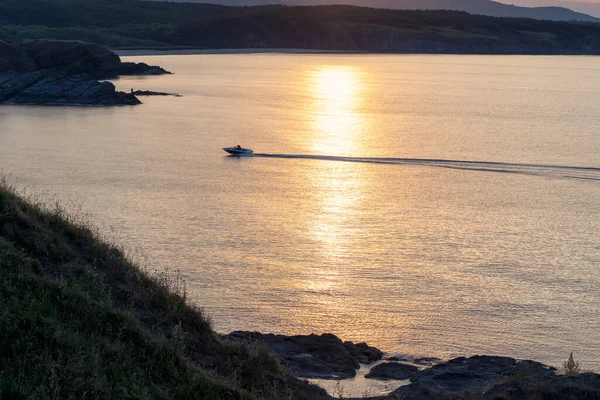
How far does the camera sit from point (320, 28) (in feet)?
545

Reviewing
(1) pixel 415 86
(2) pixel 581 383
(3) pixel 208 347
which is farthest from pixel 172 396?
(1) pixel 415 86

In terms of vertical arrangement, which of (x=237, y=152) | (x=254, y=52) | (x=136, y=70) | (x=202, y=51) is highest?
(x=254, y=52)

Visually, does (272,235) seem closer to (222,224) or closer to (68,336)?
(222,224)

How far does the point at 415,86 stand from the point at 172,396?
279 feet

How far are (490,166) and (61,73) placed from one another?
4462cm

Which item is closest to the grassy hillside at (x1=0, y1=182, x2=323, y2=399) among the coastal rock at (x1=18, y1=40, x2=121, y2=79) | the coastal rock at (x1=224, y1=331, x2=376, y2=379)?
the coastal rock at (x1=224, y1=331, x2=376, y2=379)

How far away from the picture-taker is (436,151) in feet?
140

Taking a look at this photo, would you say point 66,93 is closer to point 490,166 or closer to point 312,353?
point 490,166

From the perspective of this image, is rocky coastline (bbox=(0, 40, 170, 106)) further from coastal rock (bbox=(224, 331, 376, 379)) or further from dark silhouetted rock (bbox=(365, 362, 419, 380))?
dark silhouetted rock (bbox=(365, 362, 419, 380))

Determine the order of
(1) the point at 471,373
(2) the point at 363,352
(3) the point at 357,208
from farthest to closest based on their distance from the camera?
(3) the point at 357,208
(2) the point at 363,352
(1) the point at 471,373

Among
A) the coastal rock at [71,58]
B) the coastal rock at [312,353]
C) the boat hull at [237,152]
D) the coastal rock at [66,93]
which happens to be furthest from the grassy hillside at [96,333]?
the coastal rock at [71,58]

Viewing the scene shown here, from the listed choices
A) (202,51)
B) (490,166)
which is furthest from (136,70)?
(490,166)

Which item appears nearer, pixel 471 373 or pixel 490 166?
pixel 471 373

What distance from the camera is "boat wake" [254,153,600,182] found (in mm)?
36125
